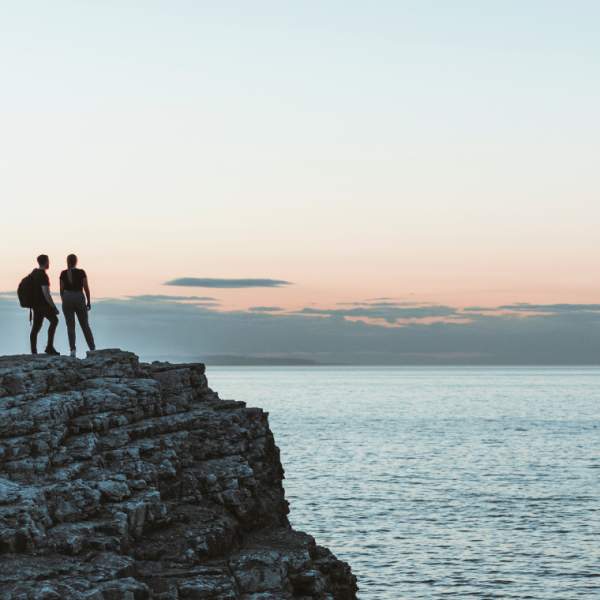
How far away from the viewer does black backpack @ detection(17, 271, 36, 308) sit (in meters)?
38.1

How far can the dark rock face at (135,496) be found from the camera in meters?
26.3

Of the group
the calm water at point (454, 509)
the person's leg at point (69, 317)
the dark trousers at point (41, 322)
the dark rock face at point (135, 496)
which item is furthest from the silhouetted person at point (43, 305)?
the calm water at point (454, 509)

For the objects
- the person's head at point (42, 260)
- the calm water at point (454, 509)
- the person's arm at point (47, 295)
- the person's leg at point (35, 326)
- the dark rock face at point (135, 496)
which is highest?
the person's head at point (42, 260)

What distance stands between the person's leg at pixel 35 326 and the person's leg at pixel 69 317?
1.01 meters

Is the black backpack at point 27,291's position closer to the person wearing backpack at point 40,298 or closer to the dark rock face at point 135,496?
the person wearing backpack at point 40,298

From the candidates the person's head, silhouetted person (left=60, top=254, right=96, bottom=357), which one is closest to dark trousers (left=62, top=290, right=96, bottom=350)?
silhouetted person (left=60, top=254, right=96, bottom=357)

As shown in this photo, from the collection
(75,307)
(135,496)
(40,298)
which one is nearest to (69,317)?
(75,307)

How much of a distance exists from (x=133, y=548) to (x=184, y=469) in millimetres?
5316

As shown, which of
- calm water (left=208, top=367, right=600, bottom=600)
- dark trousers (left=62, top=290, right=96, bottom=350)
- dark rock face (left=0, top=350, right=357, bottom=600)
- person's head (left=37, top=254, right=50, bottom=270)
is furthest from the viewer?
calm water (left=208, top=367, right=600, bottom=600)

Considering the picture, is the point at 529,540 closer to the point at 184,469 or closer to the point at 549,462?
the point at 184,469

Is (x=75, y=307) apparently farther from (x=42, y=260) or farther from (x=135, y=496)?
(x=135, y=496)

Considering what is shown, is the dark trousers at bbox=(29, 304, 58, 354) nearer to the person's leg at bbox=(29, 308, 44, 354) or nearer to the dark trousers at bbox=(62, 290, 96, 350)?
the person's leg at bbox=(29, 308, 44, 354)

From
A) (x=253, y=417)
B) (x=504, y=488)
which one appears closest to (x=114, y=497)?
(x=253, y=417)

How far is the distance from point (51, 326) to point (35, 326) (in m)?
0.88
